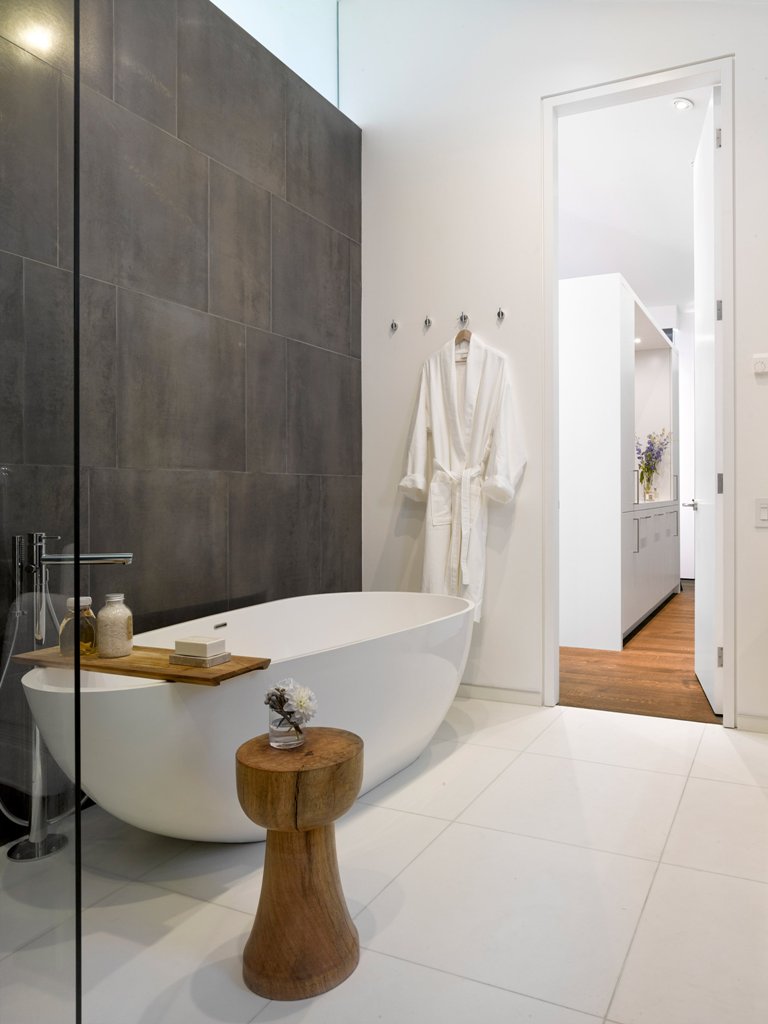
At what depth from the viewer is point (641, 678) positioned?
405cm

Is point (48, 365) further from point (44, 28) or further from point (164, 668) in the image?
point (164, 668)

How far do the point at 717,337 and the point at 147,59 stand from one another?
2.41 m

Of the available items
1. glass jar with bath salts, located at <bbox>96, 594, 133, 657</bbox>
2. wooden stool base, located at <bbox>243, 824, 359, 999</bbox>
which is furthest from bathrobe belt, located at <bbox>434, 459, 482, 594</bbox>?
wooden stool base, located at <bbox>243, 824, 359, 999</bbox>

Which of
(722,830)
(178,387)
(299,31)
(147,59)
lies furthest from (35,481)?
(299,31)

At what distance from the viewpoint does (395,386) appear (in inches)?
155

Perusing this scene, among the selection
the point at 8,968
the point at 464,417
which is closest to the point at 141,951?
the point at 8,968

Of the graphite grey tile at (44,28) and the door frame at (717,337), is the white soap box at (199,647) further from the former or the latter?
the door frame at (717,337)

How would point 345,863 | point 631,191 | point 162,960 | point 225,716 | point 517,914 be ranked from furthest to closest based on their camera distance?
point 631,191 → point 345,863 → point 225,716 → point 517,914 → point 162,960

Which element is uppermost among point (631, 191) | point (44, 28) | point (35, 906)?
point (631, 191)

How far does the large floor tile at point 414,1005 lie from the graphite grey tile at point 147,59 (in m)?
2.58

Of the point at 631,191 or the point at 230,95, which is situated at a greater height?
the point at 631,191

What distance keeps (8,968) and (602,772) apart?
2191 millimetres

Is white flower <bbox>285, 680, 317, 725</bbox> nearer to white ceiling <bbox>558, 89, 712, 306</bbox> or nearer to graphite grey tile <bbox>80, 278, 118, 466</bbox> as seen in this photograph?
graphite grey tile <bbox>80, 278, 118, 466</bbox>

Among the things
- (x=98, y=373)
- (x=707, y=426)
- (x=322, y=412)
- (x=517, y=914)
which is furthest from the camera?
(x=322, y=412)
